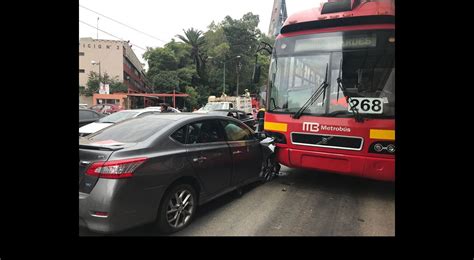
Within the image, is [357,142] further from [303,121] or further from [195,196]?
[195,196]

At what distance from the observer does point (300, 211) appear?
455cm

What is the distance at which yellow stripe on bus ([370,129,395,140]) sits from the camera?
15.1 ft

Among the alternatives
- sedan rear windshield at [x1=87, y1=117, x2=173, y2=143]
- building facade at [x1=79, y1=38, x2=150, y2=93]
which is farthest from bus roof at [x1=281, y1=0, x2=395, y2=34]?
building facade at [x1=79, y1=38, x2=150, y2=93]

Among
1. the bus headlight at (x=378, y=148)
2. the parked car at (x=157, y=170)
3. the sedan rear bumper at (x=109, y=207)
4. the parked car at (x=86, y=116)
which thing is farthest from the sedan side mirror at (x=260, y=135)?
the parked car at (x=86, y=116)

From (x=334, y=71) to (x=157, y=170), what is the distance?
10.6ft

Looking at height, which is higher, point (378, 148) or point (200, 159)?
point (378, 148)

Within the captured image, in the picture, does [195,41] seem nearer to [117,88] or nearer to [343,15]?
[117,88]

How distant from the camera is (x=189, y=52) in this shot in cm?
5184

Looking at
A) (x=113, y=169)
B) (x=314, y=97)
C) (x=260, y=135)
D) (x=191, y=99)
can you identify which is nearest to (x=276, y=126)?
(x=260, y=135)

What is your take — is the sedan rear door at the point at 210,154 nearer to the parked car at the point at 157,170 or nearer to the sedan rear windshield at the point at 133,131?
the parked car at the point at 157,170

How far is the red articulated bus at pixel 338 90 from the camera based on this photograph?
4.70m

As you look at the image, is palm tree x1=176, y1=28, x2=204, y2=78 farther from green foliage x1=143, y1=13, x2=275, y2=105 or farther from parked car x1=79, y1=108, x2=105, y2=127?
parked car x1=79, y1=108, x2=105, y2=127

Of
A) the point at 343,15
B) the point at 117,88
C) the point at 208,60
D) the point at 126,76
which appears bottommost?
the point at 343,15

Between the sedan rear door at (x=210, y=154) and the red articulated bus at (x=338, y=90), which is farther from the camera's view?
the red articulated bus at (x=338, y=90)
